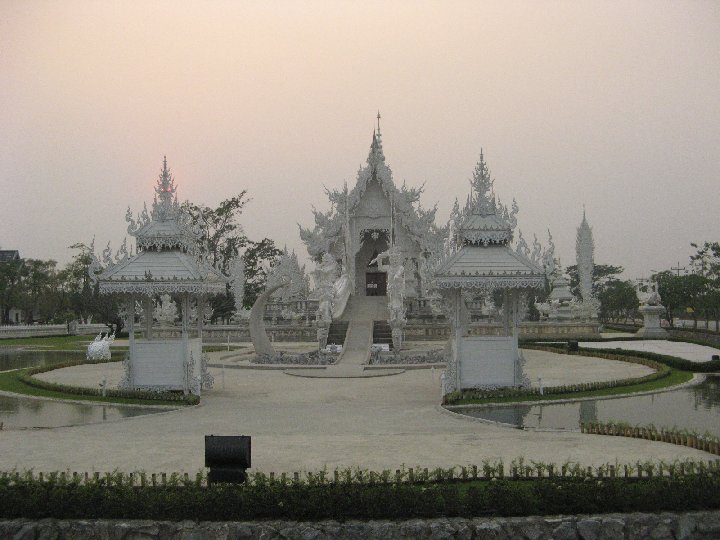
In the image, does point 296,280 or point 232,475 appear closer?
point 232,475

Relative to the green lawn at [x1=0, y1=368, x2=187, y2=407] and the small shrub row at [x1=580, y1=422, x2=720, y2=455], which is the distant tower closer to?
the green lawn at [x1=0, y1=368, x2=187, y2=407]

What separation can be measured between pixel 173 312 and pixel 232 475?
36766 mm

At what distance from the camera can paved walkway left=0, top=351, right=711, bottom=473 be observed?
40.8 ft

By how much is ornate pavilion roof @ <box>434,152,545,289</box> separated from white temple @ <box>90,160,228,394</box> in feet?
24.1

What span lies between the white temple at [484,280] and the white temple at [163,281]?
291 inches

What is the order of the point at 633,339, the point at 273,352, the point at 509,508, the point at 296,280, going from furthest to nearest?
the point at 296,280 < the point at 633,339 < the point at 273,352 < the point at 509,508

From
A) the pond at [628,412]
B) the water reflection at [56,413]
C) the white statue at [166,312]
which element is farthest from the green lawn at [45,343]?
the pond at [628,412]

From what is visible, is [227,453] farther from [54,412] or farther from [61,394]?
[61,394]

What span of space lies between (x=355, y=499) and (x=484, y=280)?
1102 centimetres

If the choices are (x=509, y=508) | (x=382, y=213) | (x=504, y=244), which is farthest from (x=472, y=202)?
(x=382, y=213)

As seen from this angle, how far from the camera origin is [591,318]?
4656cm

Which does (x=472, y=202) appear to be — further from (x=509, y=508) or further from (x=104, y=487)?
(x=104, y=487)

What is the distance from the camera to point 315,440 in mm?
14258

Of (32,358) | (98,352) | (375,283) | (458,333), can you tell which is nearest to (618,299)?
(375,283)
